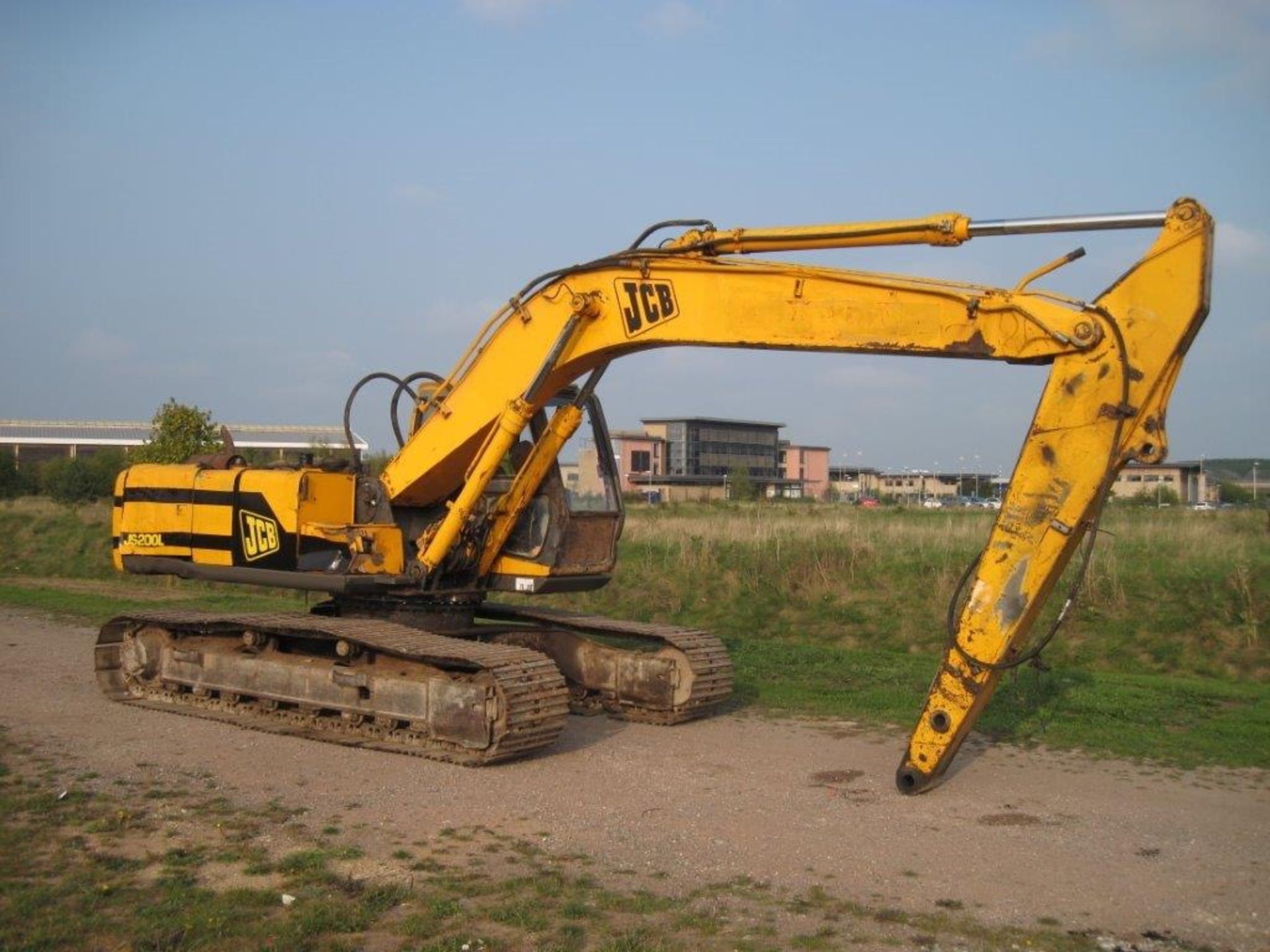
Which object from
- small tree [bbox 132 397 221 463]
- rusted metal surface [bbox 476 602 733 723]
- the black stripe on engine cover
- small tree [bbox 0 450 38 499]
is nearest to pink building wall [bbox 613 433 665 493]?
rusted metal surface [bbox 476 602 733 723]

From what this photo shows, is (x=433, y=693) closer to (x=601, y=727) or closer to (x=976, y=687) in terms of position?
(x=601, y=727)

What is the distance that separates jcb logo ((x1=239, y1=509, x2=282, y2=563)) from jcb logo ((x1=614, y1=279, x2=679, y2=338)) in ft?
11.8

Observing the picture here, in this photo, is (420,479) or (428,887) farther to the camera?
(420,479)

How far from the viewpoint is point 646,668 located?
37.5 ft

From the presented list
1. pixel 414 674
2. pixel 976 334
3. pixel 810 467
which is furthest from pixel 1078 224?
pixel 810 467

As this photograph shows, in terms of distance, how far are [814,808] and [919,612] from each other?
10194mm

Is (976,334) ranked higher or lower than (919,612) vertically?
higher

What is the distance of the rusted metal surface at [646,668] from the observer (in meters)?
11.3

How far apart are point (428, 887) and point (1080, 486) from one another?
14.5ft

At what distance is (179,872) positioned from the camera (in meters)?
6.54

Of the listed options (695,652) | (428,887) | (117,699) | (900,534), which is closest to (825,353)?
(695,652)

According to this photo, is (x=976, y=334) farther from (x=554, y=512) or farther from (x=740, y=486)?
(x=740, y=486)

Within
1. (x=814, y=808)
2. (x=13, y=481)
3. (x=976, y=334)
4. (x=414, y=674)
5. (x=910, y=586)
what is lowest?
(x=814, y=808)

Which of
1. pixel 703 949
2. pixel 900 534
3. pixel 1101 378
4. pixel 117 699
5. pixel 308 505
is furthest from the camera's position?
pixel 900 534
